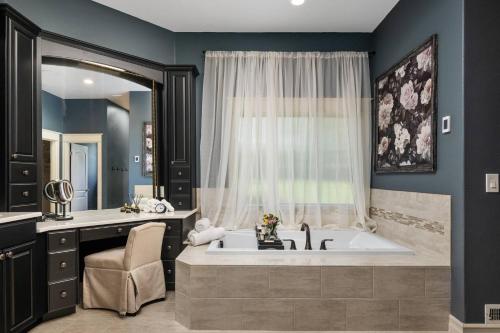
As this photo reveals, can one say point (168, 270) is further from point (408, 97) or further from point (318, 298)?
point (408, 97)

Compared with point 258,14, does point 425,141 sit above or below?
below

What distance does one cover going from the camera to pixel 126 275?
2629 millimetres

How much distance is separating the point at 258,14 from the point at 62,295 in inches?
121

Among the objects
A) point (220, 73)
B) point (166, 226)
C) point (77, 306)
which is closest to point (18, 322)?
point (77, 306)

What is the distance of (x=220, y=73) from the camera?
3.72 m

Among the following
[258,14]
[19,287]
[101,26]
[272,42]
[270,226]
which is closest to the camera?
[19,287]

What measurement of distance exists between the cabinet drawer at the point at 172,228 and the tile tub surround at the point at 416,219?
2036 millimetres

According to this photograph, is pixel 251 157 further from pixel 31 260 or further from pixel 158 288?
pixel 31 260

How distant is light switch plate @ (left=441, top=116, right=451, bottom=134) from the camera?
2.30 meters

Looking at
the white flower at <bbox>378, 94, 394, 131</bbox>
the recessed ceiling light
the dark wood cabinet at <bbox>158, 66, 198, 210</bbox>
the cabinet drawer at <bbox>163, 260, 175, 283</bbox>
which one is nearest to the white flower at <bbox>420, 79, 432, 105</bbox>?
the white flower at <bbox>378, 94, 394, 131</bbox>

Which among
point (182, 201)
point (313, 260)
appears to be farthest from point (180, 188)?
point (313, 260)

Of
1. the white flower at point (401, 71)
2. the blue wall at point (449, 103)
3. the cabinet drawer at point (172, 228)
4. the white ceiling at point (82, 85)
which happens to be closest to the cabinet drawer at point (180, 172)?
the cabinet drawer at point (172, 228)
